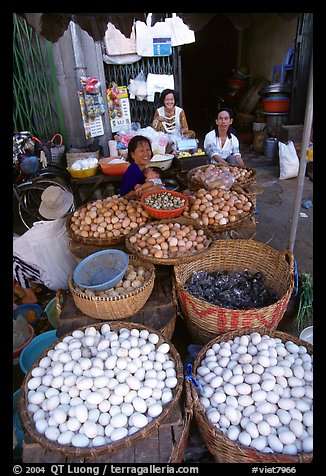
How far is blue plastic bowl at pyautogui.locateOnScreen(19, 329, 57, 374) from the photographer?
2.70m

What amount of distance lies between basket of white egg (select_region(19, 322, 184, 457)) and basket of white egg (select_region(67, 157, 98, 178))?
2839 mm

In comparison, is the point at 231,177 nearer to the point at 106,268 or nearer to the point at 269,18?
the point at 106,268

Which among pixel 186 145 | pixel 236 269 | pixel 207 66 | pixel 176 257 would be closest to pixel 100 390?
pixel 176 257

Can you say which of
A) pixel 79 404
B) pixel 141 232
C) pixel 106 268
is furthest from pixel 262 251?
pixel 79 404

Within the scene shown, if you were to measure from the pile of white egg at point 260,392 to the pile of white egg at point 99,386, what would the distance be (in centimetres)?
27

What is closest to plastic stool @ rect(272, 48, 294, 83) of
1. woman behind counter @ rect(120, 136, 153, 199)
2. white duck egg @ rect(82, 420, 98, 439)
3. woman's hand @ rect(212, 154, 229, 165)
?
woman's hand @ rect(212, 154, 229, 165)

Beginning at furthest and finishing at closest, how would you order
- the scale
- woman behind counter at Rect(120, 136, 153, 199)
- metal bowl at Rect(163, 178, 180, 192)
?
the scale < metal bowl at Rect(163, 178, 180, 192) < woman behind counter at Rect(120, 136, 153, 199)

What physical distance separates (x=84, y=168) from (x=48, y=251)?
5.49 feet

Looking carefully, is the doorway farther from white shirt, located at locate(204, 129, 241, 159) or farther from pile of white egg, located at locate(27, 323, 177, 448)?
pile of white egg, located at locate(27, 323, 177, 448)

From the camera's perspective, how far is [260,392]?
1896 mm

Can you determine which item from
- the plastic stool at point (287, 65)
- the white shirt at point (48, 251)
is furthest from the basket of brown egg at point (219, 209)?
the plastic stool at point (287, 65)

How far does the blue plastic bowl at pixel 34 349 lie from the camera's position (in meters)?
2.70

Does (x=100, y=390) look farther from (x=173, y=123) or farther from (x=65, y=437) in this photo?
(x=173, y=123)

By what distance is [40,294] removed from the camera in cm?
367
